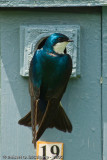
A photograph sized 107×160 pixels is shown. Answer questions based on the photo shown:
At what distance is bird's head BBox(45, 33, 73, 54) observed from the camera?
1.64m

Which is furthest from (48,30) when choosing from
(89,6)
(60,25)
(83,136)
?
(83,136)

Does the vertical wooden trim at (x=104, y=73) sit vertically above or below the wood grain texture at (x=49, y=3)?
below

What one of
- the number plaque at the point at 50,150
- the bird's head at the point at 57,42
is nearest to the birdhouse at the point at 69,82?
the number plaque at the point at 50,150

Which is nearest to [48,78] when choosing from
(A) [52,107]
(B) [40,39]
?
(A) [52,107]

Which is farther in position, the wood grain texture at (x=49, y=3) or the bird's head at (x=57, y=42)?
the wood grain texture at (x=49, y=3)

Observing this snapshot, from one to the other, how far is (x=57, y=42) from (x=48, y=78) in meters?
0.12

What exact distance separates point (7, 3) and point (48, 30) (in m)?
0.17

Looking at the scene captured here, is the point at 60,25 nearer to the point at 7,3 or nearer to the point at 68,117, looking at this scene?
the point at 7,3

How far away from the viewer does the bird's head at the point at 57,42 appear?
64.6 inches

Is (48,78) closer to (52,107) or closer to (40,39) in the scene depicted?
(52,107)

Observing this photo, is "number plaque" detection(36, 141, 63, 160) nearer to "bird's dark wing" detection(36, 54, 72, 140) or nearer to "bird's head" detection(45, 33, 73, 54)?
"bird's dark wing" detection(36, 54, 72, 140)

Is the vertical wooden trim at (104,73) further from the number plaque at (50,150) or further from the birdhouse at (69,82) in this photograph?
the number plaque at (50,150)

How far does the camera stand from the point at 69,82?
1.84 m

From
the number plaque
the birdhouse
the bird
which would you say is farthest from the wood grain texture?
the number plaque
